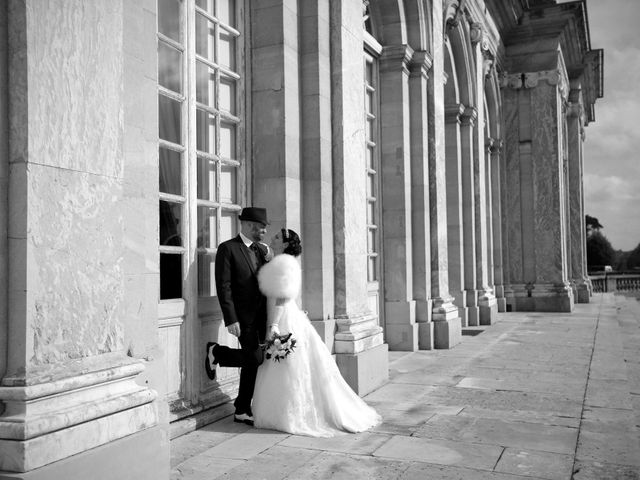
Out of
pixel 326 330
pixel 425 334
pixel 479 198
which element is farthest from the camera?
pixel 479 198

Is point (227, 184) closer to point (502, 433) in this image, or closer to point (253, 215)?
point (253, 215)

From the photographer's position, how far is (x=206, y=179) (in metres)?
6.21

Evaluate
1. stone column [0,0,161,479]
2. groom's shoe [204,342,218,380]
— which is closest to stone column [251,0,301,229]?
groom's shoe [204,342,218,380]

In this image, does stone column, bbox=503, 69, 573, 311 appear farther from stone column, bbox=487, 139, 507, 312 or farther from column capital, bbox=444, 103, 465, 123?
column capital, bbox=444, 103, 465, 123

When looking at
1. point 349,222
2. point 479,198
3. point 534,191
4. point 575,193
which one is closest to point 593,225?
point 575,193

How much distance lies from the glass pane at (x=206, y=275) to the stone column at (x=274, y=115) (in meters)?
0.87

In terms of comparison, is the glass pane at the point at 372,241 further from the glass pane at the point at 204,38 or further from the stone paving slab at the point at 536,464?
the stone paving slab at the point at 536,464

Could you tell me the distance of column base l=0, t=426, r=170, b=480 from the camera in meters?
3.30

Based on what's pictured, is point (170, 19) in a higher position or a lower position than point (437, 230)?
higher

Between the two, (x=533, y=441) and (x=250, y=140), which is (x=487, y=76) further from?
(x=533, y=441)

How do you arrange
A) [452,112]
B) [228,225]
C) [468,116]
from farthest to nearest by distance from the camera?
[468,116] < [452,112] < [228,225]

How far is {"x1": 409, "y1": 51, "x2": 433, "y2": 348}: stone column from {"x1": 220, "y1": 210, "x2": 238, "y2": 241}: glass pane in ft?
16.3

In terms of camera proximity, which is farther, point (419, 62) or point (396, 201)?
point (419, 62)

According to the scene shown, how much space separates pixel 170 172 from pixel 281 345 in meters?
1.77
